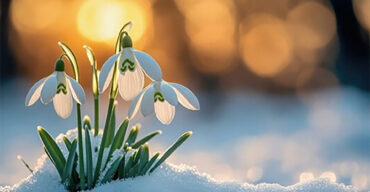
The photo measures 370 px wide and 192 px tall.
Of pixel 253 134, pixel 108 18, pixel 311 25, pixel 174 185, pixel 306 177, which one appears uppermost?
pixel 311 25

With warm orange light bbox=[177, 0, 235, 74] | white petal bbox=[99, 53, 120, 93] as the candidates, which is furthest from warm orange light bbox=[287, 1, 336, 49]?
white petal bbox=[99, 53, 120, 93]

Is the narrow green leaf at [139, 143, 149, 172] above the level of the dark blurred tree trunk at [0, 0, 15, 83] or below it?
below

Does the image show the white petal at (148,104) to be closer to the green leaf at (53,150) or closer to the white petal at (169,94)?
the white petal at (169,94)

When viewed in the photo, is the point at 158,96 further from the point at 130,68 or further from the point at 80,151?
the point at 80,151

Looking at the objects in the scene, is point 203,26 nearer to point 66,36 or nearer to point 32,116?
point 66,36

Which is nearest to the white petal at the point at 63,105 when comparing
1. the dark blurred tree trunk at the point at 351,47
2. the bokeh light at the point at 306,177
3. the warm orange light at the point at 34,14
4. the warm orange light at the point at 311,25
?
the bokeh light at the point at 306,177

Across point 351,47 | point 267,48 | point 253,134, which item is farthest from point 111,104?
point 267,48

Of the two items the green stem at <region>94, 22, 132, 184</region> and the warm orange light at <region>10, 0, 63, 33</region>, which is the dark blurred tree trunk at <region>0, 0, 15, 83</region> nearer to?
the warm orange light at <region>10, 0, 63, 33</region>

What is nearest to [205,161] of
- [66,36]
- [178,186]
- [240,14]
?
[178,186]

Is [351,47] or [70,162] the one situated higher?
[351,47]
